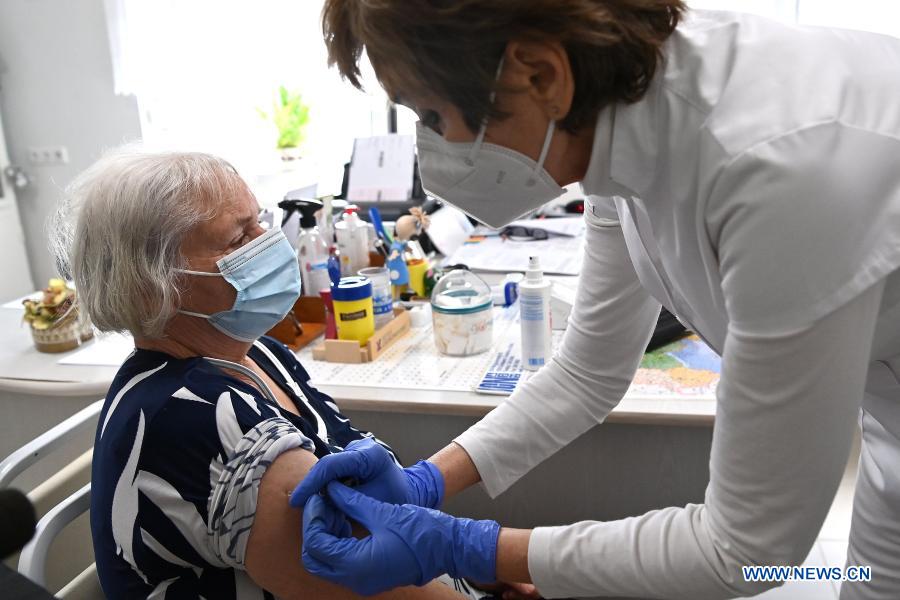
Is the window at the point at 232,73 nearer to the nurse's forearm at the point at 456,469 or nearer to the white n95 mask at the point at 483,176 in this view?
the nurse's forearm at the point at 456,469

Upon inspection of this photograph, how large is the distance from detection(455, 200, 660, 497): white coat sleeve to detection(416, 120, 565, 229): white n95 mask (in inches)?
10.2

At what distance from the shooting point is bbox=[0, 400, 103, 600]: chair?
1.04 m

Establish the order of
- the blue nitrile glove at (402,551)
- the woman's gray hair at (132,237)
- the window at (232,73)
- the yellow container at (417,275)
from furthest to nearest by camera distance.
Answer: the window at (232,73) < the yellow container at (417,275) < the woman's gray hair at (132,237) < the blue nitrile glove at (402,551)

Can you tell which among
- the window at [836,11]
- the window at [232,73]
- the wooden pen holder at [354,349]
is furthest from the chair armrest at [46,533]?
the window at [232,73]

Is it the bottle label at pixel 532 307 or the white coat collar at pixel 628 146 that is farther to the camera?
the bottle label at pixel 532 307

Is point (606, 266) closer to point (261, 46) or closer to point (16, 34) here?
point (261, 46)

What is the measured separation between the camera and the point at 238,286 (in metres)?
1.20

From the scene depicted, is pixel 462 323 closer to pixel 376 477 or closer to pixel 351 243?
pixel 351 243

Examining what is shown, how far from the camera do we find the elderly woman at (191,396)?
1022 mm

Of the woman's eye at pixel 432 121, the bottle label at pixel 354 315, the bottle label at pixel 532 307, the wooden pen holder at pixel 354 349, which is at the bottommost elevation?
the wooden pen holder at pixel 354 349

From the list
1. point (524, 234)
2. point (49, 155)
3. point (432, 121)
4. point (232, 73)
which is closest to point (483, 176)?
point (432, 121)

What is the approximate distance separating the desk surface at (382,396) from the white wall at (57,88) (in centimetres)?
274

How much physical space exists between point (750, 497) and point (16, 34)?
5004 mm

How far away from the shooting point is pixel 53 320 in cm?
193
